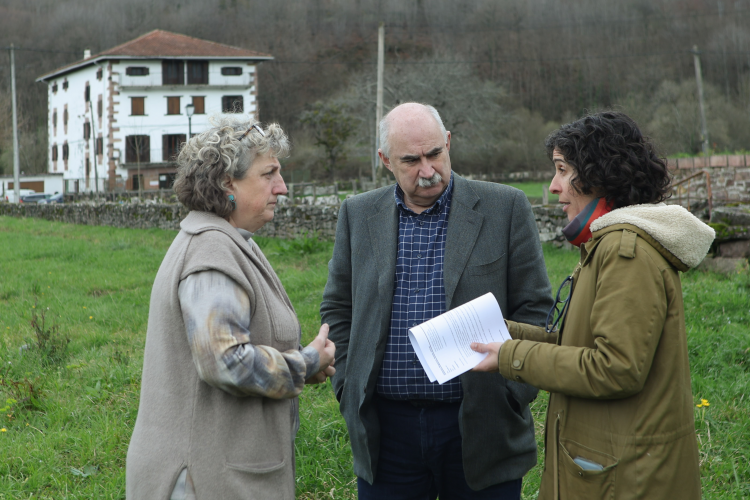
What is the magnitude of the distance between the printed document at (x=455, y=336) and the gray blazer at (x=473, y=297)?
0.86 ft

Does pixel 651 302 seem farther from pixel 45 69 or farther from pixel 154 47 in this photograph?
pixel 45 69

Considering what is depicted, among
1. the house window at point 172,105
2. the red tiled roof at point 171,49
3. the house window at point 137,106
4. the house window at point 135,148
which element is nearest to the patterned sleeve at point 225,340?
the house window at point 135,148

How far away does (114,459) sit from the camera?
4145 mm

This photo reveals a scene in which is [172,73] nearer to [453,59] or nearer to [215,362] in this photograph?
[453,59]

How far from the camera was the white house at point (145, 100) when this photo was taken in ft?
150

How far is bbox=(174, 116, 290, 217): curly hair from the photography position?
7.29ft

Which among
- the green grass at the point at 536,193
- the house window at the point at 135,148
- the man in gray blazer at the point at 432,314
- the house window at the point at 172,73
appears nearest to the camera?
the man in gray blazer at the point at 432,314

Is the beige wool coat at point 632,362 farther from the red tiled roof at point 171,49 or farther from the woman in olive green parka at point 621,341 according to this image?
the red tiled roof at point 171,49

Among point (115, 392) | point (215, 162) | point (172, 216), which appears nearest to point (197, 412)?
point (215, 162)

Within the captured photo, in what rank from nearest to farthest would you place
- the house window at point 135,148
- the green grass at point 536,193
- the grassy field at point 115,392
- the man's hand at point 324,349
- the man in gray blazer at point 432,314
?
1. the man's hand at point 324,349
2. the man in gray blazer at point 432,314
3. the grassy field at point 115,392
4. the green grass at point 536,193
5. the house window at point 135,148

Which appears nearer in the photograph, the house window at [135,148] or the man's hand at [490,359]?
the man's hand at [490,359]

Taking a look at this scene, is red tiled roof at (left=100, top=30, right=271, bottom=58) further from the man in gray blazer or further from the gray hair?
the man in gray blazer

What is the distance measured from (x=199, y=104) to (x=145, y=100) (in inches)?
154

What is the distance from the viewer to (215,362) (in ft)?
6.39
